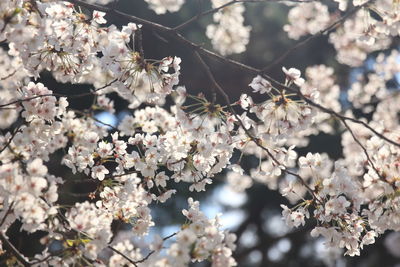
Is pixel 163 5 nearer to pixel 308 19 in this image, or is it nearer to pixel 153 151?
pixel 153 151

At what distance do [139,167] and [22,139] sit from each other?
74 cm

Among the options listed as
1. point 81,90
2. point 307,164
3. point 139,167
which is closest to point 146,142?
point 139,167

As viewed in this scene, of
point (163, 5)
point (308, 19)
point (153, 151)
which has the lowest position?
point (153, 151)

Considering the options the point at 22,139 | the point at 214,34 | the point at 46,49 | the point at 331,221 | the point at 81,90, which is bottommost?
the point at 331,221

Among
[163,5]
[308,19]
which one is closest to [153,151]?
[163,5]

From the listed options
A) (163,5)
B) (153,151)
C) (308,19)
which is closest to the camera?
(153,151)

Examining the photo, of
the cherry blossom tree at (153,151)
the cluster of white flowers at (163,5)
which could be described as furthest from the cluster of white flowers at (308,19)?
the cherry blossom tree at (153,151)

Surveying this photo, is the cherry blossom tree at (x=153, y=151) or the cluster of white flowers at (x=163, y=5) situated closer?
the cherry blossom tree at (x=153, y=151)

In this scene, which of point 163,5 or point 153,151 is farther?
point 163,5

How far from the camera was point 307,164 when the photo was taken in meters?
3.29

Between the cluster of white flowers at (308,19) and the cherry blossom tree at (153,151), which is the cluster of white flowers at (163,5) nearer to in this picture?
the cherry blossom tree at (153,151)

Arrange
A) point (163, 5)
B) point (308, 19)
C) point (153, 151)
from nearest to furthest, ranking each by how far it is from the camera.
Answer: point (153, 151) < point (163, 5) < point (308, 19)

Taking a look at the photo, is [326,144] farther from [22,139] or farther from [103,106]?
[22,139]

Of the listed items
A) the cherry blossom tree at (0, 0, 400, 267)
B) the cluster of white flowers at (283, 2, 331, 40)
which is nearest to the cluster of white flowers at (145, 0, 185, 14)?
the cherry blossom tree at (0, 0, 400, 267)
